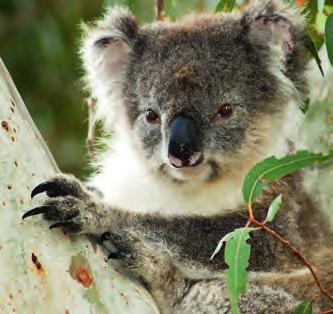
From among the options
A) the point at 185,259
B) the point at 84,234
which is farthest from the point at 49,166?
the point at 185,259

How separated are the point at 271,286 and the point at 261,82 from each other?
2.99ft

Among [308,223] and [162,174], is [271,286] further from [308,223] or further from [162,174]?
[162,174]

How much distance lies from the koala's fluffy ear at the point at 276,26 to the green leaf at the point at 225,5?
0.10m

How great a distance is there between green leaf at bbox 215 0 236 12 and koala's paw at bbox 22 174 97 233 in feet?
3.98

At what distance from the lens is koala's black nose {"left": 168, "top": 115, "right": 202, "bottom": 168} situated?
3.18m

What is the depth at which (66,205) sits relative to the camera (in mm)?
2768

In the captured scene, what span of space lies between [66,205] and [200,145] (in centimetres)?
73

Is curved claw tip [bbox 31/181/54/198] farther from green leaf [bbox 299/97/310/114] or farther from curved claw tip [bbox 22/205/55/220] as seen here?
green leaf [bbox 299/97/310/114]

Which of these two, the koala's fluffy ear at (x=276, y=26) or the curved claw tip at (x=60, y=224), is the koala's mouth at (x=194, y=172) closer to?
the koala's fluffy ear at (x=276, y=26)

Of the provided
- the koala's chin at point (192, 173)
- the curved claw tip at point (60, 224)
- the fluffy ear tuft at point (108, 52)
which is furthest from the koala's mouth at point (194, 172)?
the curved claw tip at point (60, 224)

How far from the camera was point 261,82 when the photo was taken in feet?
11.8

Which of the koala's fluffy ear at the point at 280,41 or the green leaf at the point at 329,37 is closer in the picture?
the green leaf at the point at 329,37

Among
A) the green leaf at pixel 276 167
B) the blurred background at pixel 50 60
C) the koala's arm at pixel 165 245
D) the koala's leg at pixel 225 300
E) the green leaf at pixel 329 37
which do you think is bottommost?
the blurred background at pixel 50 60

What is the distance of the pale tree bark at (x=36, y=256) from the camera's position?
2.36m
